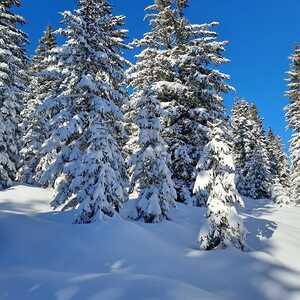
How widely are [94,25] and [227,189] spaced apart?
417 inches

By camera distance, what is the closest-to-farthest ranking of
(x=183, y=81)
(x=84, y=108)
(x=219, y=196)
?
(x=219, y=196), (x=84, y=108), (x=183, y=81)

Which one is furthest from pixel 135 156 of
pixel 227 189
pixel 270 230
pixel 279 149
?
pixel 279 149

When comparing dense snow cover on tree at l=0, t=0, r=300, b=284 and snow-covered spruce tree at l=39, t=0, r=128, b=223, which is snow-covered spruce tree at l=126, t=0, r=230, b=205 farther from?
snow-covered spruce tree at l=39, t=0, r=128, b=223

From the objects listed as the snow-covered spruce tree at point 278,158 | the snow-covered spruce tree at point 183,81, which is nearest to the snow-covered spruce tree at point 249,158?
the snow-covered spruce tree at point 278,158

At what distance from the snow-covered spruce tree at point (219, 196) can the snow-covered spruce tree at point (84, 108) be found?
13.5 feet

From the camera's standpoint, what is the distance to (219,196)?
1470 centimetres

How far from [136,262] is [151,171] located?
549 cm

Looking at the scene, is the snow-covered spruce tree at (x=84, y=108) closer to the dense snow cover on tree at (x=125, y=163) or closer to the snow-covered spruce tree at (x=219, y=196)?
the dense snow cover on tree at (x=125, y=163)

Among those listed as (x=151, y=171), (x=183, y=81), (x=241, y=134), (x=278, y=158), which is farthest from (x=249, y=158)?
(x=151, y=171)

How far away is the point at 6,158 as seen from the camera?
25.6m

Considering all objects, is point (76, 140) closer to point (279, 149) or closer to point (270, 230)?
point (270, 230)

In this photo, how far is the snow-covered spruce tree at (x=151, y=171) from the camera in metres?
17.2

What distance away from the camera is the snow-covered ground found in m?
8.43

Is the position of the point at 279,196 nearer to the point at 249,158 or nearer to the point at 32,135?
the point at 249,158
